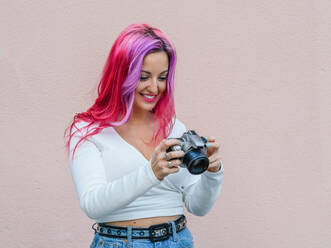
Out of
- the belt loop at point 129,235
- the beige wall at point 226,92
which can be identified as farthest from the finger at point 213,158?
the beige wall at point 226,92

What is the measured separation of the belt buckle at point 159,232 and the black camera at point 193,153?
0.86ft

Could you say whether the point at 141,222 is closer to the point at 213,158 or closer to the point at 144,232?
the point at 144,232

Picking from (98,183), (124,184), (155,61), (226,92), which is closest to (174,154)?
(124,184)

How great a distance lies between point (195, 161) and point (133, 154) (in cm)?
29

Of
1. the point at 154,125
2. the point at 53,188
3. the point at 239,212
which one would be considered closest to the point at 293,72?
the point at 239,212

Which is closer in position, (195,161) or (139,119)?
(195,161)

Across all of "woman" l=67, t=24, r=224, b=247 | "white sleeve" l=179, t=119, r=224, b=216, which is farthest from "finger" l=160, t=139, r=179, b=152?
"white sleeve" l=179, t=119, r=224, b=216

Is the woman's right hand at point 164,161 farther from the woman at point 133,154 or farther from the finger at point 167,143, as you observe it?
the woman at point 133,154

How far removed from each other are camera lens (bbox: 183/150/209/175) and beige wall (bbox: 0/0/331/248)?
3.43 feet

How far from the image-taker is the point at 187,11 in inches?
90.0

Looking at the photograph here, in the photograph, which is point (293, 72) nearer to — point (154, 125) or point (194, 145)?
point (154, 125)

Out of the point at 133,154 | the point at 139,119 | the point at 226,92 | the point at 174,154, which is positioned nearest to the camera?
the point at 174,154

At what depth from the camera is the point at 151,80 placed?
1.47 m

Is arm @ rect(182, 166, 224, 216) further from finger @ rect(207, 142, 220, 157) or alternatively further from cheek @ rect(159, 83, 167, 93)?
cheek @ rect(159, 83, 167, 93)
